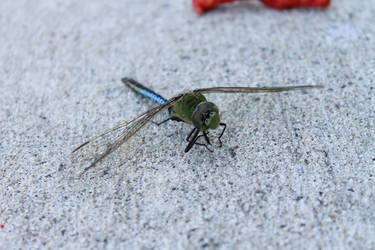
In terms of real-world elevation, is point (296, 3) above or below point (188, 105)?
above

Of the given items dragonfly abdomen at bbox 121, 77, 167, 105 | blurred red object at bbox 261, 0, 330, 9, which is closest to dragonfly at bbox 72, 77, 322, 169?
dragonfly abdomen at bbox 121, 77, 167, 105

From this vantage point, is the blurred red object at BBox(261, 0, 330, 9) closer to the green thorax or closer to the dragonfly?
the dragonfly

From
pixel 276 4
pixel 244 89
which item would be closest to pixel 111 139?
pixel 244 89

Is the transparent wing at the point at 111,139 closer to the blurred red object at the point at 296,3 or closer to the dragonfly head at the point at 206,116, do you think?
the dragonfly head at the point at 206,116

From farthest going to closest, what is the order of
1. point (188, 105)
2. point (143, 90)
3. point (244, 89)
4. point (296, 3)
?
point (296, 3), point (143, 90), point (244, 89), point (188, 105)

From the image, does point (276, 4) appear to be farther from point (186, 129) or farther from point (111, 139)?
point (111, 139)

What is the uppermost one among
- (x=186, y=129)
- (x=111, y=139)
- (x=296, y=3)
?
(x=296, y=3)
